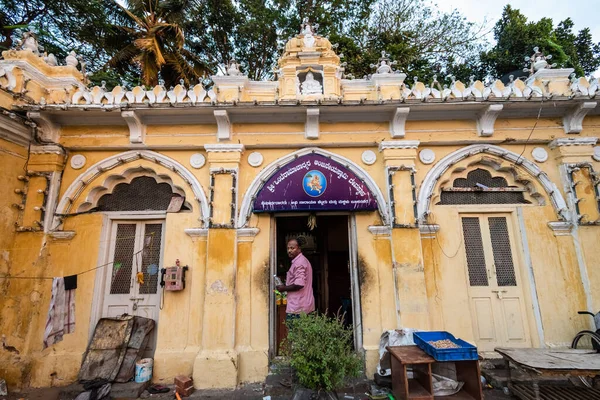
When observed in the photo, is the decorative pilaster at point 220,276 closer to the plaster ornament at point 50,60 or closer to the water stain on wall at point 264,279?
the water stain on wall at point 264,279

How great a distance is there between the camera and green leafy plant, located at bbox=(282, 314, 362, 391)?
3160 mm

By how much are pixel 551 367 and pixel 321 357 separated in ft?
9.02

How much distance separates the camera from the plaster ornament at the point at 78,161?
5.26 meters

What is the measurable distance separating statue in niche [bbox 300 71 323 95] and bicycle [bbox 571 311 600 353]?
5.46 metres

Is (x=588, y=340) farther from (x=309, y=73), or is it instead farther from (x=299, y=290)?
(x=309, y=73)

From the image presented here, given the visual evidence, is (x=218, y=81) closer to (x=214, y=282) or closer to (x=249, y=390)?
(x=214, y=282)

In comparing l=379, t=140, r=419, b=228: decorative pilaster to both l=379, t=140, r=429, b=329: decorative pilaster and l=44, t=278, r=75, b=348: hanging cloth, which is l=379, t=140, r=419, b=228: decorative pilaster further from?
l=44, t=278, r=75, b=348: hanging cloth

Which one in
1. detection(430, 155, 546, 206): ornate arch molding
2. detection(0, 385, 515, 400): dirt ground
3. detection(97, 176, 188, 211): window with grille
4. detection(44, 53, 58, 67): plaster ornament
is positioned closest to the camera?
detection(0, 385, 515, 400): dirt ground

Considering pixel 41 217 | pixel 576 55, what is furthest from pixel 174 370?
pixel 576 55

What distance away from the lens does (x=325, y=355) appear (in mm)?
3172

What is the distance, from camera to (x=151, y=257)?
521 centimetres

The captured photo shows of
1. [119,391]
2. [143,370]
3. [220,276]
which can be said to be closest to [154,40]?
[220,276]

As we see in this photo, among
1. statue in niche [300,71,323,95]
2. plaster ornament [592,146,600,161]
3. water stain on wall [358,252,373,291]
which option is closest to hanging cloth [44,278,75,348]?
water stain on wall [358,252,373,291]

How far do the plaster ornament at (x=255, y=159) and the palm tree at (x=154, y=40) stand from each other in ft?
23.6
